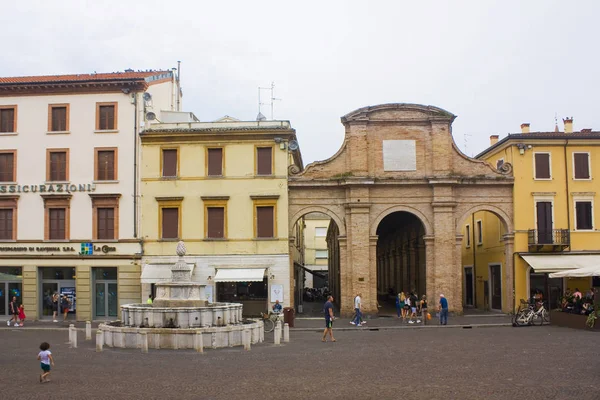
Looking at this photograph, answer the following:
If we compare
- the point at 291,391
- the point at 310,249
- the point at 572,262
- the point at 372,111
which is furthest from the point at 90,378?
the point at 310,249

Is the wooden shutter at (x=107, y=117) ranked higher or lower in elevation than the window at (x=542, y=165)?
higher

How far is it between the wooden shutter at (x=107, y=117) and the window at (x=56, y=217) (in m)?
4.41

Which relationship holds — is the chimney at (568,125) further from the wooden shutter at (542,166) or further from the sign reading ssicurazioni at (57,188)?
the sign reading ssicurazioni at (57,188)

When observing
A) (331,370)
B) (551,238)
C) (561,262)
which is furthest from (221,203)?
(331,370)

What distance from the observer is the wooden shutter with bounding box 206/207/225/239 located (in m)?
40.2

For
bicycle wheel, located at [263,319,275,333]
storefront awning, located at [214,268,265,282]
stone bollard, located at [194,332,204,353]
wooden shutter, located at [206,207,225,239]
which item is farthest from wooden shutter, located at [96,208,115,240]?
stone bollard, located at [194,332,204,353]

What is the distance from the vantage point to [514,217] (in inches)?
1583

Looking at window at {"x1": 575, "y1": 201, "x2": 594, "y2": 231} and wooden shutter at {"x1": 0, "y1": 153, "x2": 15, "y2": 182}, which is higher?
wooden shutter at {"x1": 0, "y1": 153, "x2": 15, "y2": 182}

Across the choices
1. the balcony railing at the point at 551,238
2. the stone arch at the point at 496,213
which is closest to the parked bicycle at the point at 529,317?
the balcony railing at the point at 551,238

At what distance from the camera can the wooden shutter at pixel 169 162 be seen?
133 ft

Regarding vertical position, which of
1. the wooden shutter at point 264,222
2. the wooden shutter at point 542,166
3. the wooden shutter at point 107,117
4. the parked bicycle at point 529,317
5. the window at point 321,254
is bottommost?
the parked bicycle at point 529,317

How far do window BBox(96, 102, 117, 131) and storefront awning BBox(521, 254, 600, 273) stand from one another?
78.2ft

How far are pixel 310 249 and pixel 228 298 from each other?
4916cm

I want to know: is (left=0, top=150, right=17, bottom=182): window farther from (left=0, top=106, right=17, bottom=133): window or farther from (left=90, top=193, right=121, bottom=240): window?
(left=90, top=193, right=121, bottom=240): window
